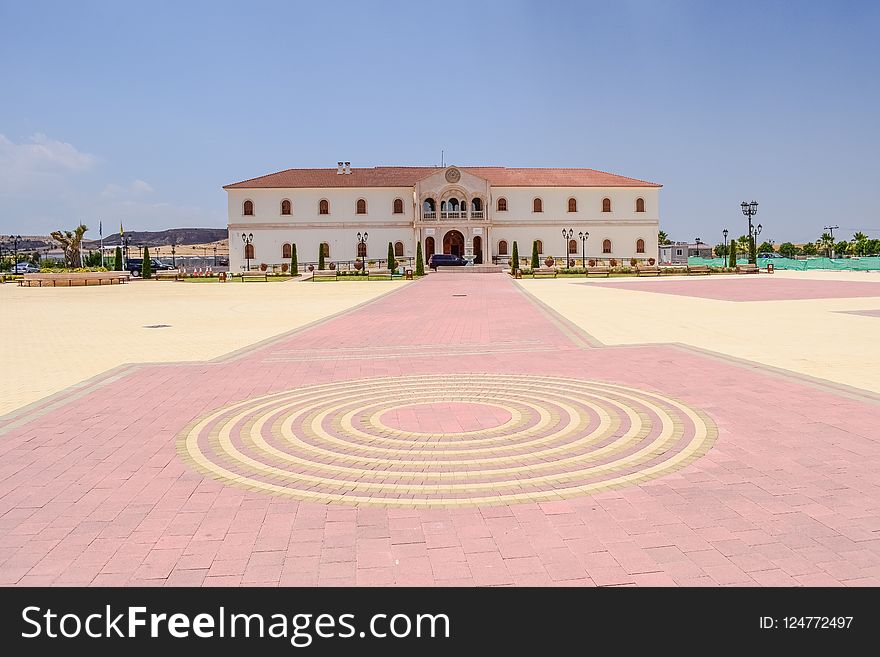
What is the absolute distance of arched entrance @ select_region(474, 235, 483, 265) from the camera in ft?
217

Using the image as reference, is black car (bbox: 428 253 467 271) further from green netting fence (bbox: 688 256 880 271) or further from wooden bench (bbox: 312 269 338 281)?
green netting fence (bbox: 688 256 880 271)

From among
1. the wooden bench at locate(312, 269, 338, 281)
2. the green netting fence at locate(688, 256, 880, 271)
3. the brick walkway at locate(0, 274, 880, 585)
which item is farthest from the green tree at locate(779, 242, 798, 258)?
the brick walkway at locate(0, 274, 880, 585)

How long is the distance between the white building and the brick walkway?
5765 cm

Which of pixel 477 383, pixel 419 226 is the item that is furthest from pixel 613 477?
pixel 419 226

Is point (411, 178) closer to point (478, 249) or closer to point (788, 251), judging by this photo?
point (478, 249)

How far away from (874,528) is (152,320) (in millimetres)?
17133

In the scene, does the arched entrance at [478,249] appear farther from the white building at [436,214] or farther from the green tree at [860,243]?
the green tree at [860,243]

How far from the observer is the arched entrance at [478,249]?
66000 millimetres

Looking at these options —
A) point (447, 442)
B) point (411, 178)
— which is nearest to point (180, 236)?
point (411, 178)

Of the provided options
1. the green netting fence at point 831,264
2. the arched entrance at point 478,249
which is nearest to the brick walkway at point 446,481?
the green netting fence at point 831,264

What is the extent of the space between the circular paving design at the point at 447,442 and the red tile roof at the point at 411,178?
201ft

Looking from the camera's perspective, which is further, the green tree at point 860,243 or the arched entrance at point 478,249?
the green tree at point 860,243

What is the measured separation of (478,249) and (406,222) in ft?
25.0

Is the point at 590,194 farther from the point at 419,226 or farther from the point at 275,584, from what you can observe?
the point at 275,584
